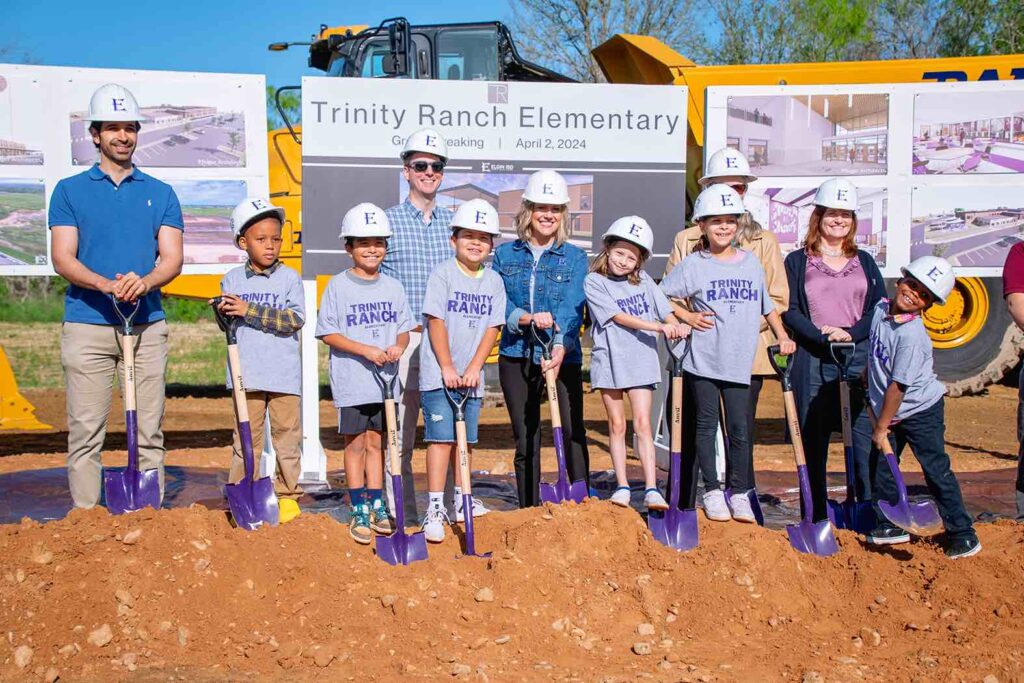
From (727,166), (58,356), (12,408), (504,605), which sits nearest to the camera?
(504,605)

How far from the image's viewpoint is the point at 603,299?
239 inches

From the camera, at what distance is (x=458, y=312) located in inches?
232

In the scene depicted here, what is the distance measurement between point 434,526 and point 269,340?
1.32 m

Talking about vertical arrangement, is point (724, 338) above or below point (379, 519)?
above

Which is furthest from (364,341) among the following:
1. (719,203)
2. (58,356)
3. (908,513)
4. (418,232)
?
(58,356)

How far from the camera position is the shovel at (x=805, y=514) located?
582 centimetres

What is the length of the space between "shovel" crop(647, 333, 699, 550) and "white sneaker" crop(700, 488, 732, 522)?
20 cm

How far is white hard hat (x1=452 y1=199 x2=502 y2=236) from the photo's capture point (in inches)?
231

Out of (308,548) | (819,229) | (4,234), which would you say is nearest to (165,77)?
(4,234)

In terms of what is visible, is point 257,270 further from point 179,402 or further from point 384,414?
point 179,402

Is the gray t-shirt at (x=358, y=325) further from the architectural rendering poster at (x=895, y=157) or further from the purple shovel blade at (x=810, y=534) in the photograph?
the architectural rendering poster at (x=895, y=157)

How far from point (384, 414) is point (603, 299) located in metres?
1.35

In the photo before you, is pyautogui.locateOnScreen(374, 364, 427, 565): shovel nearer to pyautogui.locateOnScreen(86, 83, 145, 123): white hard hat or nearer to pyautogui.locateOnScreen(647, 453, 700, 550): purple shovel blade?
A: pyautogui.locateOnScreen(647, 453, 700, 550): purple shovel blade

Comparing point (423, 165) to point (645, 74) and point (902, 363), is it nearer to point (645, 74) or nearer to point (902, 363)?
point (902, 363)
